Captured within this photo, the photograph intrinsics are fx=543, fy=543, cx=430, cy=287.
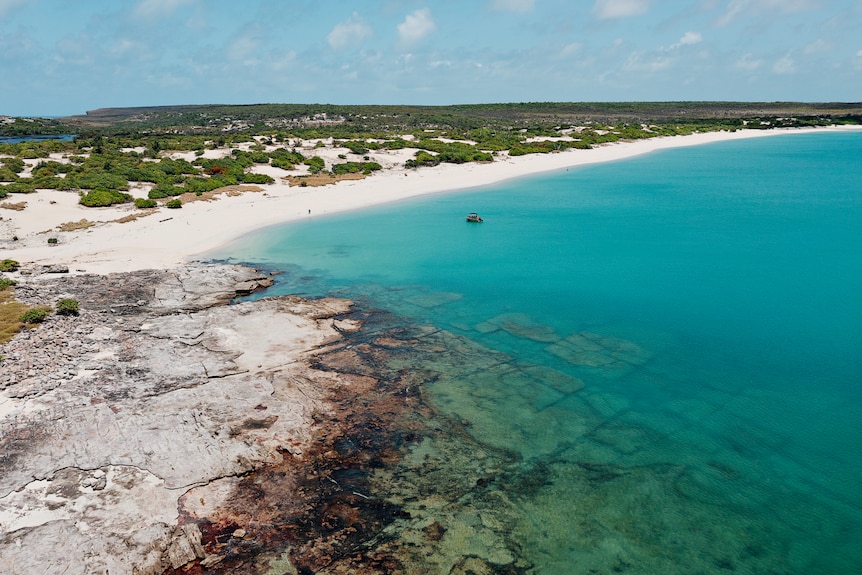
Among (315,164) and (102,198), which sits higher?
Answer: (315,164)

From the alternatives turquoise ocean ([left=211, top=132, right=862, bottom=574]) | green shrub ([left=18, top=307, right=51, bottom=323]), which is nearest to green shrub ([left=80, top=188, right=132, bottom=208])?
turquoise ocean ([left=211, top=132, right=862, bottom=574])

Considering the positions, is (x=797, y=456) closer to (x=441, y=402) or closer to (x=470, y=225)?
(x=441, y=402)

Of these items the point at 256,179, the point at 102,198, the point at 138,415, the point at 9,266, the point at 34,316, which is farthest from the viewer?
the point at 256,179

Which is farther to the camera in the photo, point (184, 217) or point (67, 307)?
point (184, 217)

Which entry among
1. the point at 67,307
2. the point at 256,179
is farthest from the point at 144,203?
the point at 67,307

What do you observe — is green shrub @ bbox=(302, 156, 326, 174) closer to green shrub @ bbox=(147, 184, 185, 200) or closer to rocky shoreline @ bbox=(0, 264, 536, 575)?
green shrub @ bbox=(147, 184, 185, 200)

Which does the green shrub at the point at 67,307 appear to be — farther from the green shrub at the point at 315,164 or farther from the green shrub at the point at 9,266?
the green shrub at the point at 315,164

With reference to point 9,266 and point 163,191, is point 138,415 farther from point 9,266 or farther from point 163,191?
point 163,191
